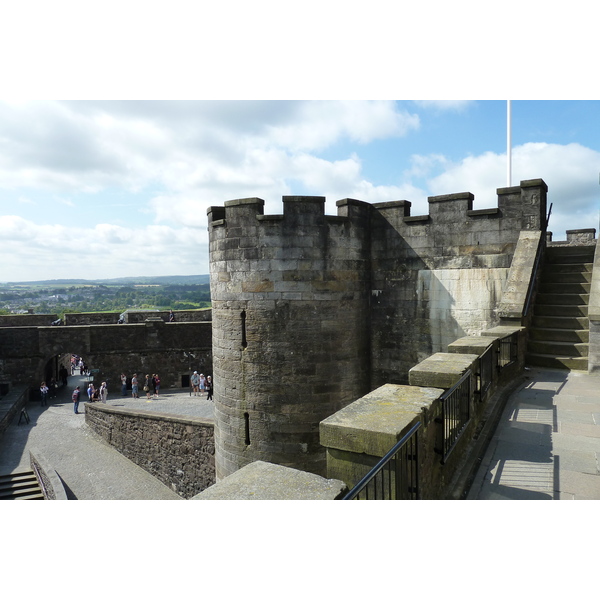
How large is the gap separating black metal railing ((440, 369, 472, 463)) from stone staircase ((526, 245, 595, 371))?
4482 millimetres

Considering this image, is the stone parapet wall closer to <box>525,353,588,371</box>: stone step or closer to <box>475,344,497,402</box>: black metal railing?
<box>525,353,588,371</box>: stone step

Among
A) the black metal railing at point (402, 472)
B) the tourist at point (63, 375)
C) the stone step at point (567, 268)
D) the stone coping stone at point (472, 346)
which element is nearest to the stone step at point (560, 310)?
the stone step at point (567, 268)

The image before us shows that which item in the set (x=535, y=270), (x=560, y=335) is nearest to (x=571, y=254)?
(x=535, y=270)

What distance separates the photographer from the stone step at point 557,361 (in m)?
8.30

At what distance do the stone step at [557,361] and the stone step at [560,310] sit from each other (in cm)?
120

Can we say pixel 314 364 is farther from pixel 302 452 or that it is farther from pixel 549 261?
pixel 549 261

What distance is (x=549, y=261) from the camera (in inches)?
423

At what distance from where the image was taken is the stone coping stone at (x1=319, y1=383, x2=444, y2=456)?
3330 millimetres

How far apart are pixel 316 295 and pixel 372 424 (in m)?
7.03

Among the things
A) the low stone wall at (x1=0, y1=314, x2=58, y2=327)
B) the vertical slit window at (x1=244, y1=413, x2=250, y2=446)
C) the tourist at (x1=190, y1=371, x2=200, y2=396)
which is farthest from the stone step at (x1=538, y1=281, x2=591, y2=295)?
the low stone wall at (x1=0, y1=314, x2=58, y2=327)

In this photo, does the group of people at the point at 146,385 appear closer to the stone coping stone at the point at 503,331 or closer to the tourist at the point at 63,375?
the tourist at the point at 63,375

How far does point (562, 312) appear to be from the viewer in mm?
9406

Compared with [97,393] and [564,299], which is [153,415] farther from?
[564,299]

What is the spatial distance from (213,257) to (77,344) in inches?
727
